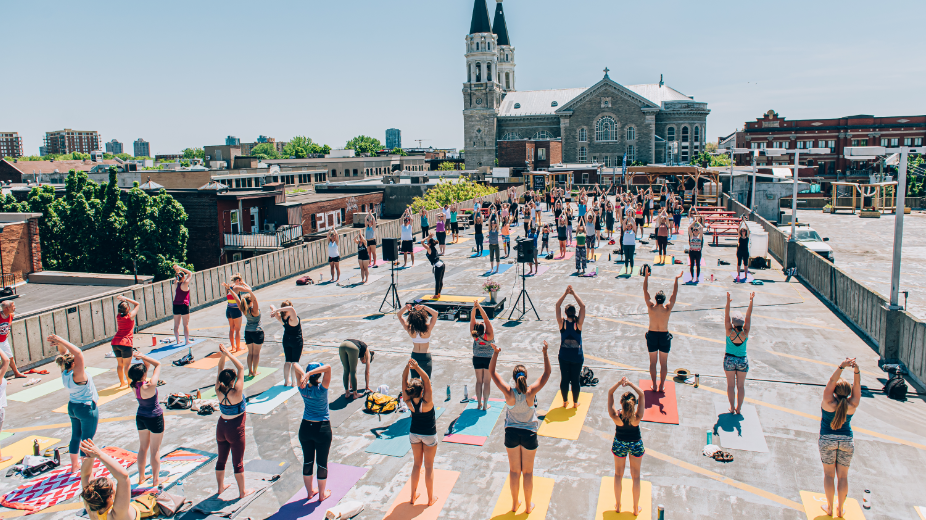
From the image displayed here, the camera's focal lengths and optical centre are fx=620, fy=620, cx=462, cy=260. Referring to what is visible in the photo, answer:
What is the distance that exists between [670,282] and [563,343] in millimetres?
11448

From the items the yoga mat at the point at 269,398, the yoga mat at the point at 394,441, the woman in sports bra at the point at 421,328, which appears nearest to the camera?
the woman in sports bra at the point at 421,328

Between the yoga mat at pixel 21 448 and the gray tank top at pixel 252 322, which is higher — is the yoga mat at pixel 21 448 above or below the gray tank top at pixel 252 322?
below

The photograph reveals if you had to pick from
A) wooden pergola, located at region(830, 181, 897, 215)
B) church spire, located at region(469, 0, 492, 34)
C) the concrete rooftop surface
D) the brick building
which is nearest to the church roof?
church spire, located at region(469, 0, 492, 34)

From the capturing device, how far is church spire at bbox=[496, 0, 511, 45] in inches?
4855

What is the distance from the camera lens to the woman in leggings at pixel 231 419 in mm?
7211

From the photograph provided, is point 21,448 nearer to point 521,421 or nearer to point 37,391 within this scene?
point 37,391

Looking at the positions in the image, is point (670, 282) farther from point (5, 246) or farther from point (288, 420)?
point (5, 246)

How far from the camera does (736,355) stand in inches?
377

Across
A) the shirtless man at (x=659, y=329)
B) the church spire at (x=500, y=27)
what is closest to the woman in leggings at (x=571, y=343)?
the shirtless man at (x=659, y=329)

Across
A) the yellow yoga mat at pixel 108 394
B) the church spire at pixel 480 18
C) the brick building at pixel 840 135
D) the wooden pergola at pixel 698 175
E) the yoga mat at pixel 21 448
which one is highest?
the church spire at pixel 480 18

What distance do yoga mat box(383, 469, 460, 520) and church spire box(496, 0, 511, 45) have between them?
123545 millimetres

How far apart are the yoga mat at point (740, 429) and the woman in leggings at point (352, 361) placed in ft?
Result: 19.3

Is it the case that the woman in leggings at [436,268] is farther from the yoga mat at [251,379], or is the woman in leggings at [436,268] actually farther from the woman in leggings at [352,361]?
the woman in leggings at [352,361]

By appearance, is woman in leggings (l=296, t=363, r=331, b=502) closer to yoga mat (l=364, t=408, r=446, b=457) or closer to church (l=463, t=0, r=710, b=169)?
yoga mat (l=364, t=408, r=446, b=457)
